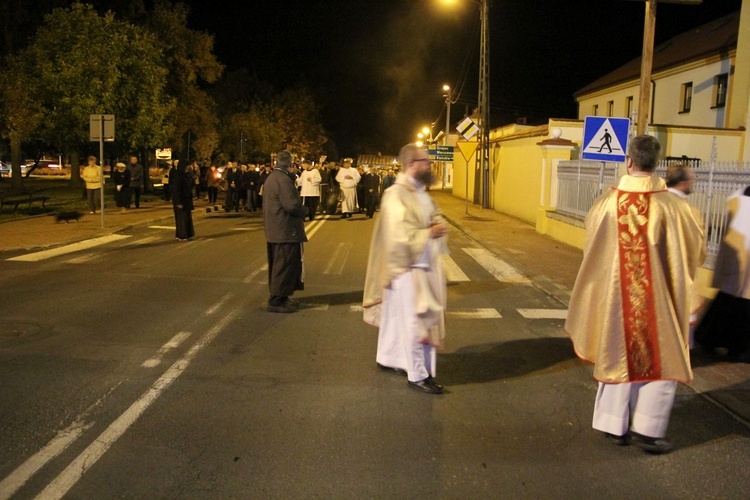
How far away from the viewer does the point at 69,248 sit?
13.6m

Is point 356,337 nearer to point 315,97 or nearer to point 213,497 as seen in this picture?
point 213,497

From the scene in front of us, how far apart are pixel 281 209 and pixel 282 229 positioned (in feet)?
0.77

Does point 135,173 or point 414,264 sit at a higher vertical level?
point 135,173

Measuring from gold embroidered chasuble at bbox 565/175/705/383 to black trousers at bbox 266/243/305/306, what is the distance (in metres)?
4.53

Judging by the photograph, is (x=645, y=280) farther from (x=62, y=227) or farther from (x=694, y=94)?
(x=694, y=94)

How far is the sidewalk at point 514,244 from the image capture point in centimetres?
582

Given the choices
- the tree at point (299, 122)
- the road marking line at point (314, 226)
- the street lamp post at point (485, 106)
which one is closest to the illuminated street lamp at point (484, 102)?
the street lamp post at point (485, 106)

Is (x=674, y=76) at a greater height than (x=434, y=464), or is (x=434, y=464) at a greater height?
(x=674, y=76)

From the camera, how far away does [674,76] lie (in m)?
33.4

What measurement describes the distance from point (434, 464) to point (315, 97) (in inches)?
2759

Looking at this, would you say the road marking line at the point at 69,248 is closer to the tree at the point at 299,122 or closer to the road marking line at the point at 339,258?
the road marking line at the point at 339,258

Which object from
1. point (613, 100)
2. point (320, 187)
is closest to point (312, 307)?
point (320, 187)

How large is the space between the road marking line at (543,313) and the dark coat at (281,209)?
9.62 ft

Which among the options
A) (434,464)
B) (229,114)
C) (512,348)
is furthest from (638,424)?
(229,114)
